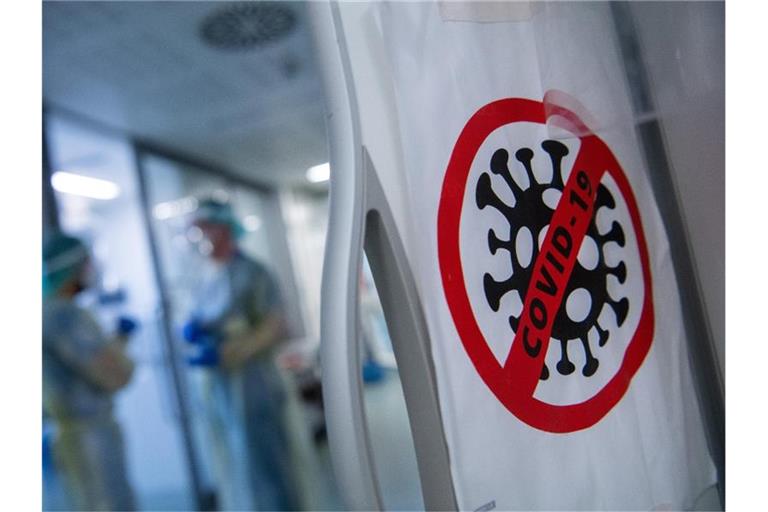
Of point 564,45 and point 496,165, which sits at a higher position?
point 564,45

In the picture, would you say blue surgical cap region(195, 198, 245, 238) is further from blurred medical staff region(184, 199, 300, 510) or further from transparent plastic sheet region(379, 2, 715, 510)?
transparent plastic sheet region(379, 2, 715, 510)

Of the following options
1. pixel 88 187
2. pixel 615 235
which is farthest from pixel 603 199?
pixel 88 187

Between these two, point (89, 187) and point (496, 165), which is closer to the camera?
point (496, 165)

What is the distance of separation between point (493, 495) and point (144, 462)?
11.2ft

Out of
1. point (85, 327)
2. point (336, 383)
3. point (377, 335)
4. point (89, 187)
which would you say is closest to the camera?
point (336, 383)

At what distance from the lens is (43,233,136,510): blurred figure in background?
208 cm

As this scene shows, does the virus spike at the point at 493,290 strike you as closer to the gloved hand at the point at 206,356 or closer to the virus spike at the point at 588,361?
the virus spike at the point at 588,361

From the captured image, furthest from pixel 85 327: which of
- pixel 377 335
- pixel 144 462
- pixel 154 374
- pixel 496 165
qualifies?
pixel 377 335

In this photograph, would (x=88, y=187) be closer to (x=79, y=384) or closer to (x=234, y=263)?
(x=234, y=263)

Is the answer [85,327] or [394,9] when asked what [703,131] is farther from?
[85,327]

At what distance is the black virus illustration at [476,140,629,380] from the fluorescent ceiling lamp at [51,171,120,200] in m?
3.43

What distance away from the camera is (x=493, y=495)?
56cm

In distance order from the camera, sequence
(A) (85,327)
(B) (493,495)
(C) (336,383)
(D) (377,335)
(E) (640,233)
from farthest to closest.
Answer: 1. (D) (377,335)
2. (A) (85,327)
3. (E) (640,233)
4. (B) (493,495)
5. (C) (336,383)

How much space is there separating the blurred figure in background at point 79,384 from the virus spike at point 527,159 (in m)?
1.84
